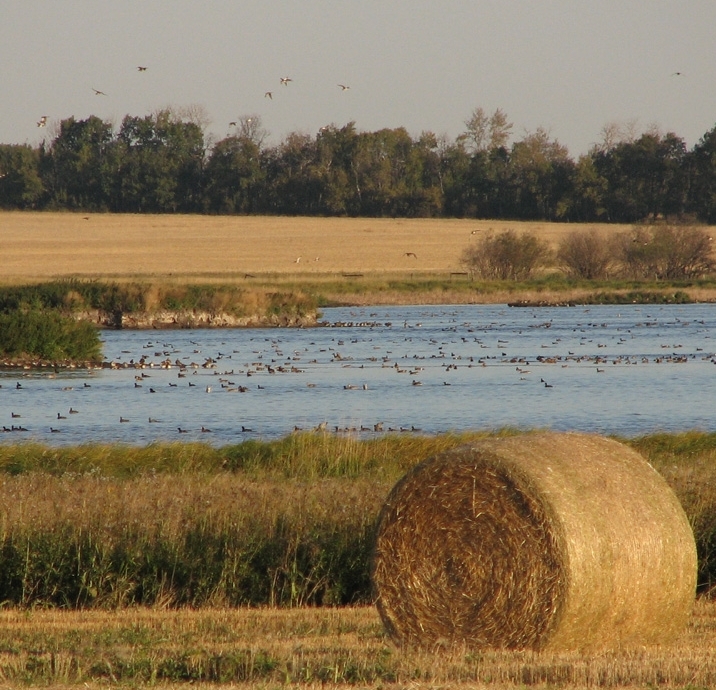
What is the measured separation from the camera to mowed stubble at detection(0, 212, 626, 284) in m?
94.7

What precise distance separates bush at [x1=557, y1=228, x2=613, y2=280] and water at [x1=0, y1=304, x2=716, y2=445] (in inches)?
1124

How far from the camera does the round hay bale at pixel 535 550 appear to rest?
32.5 feet

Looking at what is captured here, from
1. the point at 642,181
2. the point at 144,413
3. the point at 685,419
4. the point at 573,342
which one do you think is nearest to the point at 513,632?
the point at 685,419

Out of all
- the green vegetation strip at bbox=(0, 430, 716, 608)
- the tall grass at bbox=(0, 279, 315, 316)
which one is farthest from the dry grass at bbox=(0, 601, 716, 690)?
the tall grass at bbox=(0, 279, 315, 316)

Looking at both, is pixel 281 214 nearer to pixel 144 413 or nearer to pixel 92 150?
pixel 92 150

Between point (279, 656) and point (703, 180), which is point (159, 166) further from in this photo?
point (279, 656)

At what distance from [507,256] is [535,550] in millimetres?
83863

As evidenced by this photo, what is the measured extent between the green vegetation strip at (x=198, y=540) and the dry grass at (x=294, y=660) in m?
1.57

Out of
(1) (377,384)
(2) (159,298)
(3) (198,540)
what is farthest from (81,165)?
(3) (198,540)

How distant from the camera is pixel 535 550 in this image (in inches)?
395

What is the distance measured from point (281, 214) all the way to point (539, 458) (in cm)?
11788

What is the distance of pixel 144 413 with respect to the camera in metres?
33.0

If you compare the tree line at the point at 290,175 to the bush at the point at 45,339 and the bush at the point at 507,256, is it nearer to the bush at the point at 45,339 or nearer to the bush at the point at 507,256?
the bush at the point at 507,256

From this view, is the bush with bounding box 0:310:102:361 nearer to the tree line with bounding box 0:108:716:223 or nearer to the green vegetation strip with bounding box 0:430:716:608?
the green vegetation strip with bounding box 0:430:716:608
